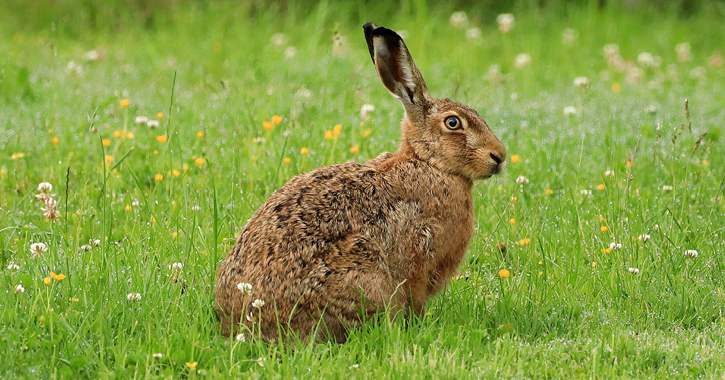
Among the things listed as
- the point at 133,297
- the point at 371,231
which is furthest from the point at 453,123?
the point at 133,297

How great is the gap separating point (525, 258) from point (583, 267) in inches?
14.7

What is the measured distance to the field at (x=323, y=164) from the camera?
4.20 m

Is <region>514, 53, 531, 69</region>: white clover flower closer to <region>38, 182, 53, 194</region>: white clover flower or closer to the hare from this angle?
the hare

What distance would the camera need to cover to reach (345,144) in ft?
24.7

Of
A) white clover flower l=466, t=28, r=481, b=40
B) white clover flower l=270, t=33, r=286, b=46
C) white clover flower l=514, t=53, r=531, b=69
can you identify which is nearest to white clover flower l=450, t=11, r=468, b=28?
white clover flower l=466, t=28, r=481, b=40

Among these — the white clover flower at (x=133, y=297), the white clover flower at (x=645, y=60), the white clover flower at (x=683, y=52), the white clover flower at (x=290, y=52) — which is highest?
the white clover flower at (x=683, y=52)

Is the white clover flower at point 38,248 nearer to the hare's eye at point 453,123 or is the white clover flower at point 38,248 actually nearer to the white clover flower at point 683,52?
the hare's eye at point 453,123

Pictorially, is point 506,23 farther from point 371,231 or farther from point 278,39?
point 371,231

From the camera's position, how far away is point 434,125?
16.9ft

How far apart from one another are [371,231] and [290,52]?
741 centimetres

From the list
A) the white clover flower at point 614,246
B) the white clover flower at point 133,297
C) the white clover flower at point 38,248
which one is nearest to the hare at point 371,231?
the white clover flower at point 133,297

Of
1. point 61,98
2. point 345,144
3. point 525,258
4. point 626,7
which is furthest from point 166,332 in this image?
point 626,7

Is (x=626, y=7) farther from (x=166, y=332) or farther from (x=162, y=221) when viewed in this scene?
(x=166, y=332)

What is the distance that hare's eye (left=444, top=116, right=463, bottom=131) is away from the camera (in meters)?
5.11
